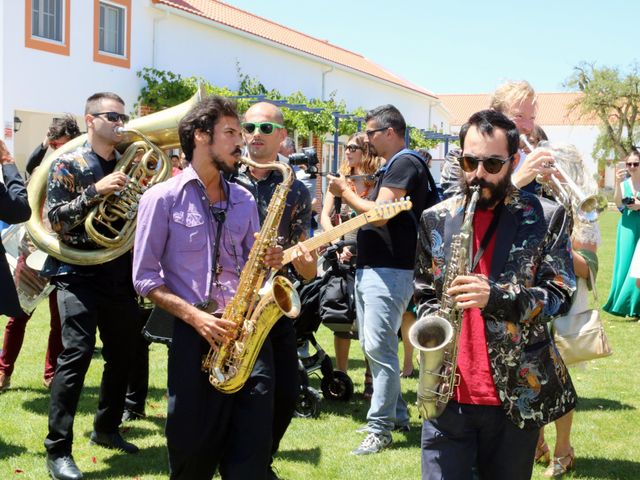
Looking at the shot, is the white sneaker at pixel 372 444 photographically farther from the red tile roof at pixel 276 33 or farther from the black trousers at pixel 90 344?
the red tile roof at pixel 276 33

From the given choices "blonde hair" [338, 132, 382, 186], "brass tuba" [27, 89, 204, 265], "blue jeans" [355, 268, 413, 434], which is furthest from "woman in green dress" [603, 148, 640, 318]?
"brass tuba" [27, 89, 204, 265]

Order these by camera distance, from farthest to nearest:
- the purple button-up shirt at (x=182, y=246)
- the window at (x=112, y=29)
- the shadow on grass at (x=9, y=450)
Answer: the window at (x=112, y=29)
the shadow on grass at (x=9, y=450)
the purple button-up shirt at (x=182, y=246)

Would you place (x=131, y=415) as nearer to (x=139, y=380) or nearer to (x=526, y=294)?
(x=139, y=380)

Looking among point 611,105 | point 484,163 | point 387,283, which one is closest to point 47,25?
point 387,283

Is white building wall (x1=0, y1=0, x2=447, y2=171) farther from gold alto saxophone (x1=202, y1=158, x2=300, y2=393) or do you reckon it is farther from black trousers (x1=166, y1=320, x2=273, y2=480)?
black trousers (x1=166, y1=320, x2=273, y2=480)

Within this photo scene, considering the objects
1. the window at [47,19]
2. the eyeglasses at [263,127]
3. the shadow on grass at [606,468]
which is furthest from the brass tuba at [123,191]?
the window at [47,19]

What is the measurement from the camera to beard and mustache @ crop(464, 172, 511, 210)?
9.87ft

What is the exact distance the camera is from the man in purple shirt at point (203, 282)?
132 inches

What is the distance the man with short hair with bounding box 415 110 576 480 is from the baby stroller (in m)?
3.19

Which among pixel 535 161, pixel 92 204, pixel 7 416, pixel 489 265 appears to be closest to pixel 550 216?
pixel 489 265

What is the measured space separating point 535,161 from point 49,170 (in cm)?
328

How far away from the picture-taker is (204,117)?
3.58 meters

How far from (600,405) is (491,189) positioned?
4278 millimetres

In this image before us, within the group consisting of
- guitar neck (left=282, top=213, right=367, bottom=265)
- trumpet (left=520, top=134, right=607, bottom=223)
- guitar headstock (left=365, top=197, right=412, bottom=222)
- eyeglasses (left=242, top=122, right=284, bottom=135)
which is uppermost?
eyeglasses (left=242, top=122, right=284, bottom=135)
